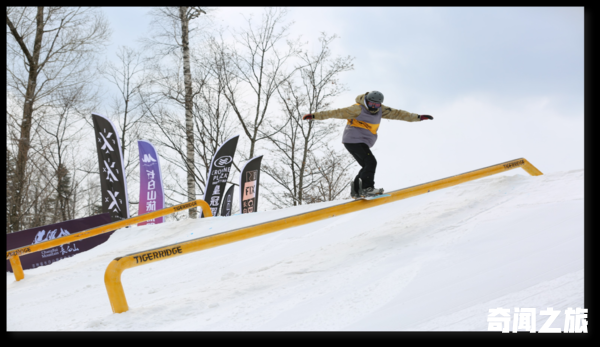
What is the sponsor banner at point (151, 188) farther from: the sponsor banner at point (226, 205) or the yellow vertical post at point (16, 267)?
the yellow vertical post at point (16, 267)

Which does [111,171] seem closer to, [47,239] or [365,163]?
[47,239]

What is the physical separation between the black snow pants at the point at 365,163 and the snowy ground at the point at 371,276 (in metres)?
0.72

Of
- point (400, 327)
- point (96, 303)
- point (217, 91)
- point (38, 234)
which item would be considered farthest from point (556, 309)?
point (217, 91)

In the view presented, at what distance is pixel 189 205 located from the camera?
8.12 m

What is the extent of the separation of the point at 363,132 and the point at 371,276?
8.03 feet

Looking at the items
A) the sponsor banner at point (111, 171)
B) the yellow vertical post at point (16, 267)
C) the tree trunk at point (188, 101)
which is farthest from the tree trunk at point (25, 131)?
the yellow vertical post at point (16, 267)

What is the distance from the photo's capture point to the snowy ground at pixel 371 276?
294cm

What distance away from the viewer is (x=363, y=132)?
5.65 metres

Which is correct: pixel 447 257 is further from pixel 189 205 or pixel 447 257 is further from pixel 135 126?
pixel 135 126

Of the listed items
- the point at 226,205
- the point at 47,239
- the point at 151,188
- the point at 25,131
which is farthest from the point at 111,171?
the point at 25,131

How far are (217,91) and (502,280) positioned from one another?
17437 millimetres

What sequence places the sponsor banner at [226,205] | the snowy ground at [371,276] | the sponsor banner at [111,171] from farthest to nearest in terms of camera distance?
the sponsor banner at [226,205], the sponsor banner at [111,171], the snowy ground at [371,276]

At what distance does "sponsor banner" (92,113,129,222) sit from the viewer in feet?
37.5

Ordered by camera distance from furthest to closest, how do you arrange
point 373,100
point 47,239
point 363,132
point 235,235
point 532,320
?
point 47,239 < point 363,132 < point 373,100 < point 235,235 < point 532,320
